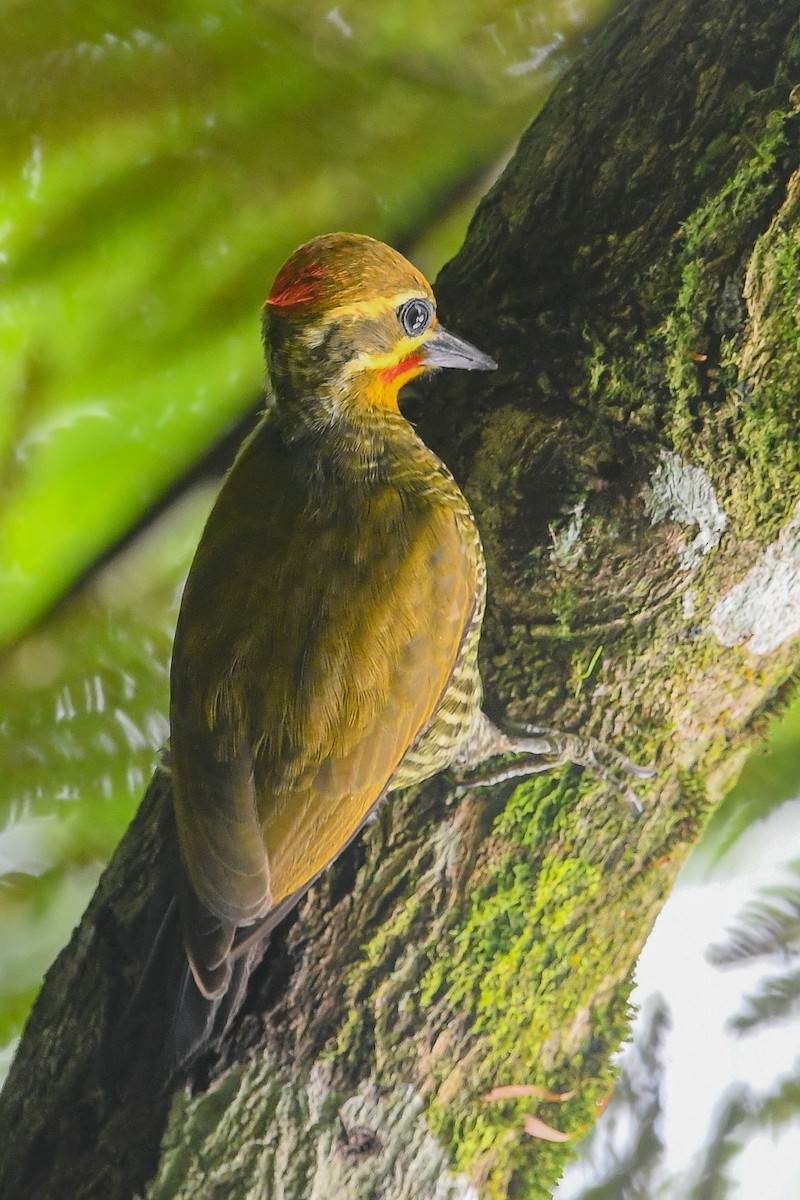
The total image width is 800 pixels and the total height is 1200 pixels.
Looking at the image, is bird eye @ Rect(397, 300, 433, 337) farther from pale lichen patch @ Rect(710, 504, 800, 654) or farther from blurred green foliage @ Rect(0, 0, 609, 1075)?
pale lichen patch @ Rect(710, 504, 800, 654)

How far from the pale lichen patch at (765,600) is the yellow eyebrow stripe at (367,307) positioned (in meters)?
0.54

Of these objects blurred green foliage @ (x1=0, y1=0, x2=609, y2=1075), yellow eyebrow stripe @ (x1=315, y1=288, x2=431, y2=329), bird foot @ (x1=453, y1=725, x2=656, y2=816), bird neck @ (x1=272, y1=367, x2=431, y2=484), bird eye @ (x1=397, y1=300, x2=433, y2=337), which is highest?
blurred green foliage @ (x1=0, y1=0, x2=609, y2=1075)

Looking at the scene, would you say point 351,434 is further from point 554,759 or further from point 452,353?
point 554,759

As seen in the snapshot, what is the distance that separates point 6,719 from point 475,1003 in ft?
3.01

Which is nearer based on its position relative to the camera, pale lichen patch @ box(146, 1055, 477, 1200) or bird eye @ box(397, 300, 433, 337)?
pale lichen patch @ box(146, 1055, 477, 1200)

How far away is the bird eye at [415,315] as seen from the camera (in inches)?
46.2

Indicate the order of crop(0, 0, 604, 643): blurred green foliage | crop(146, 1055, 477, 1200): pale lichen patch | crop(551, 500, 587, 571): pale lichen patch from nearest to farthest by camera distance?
1. crop(146, 1055, 477, 1200): pale lichen patch
2. crop(551, 500, 587, 571): pale lichen patch
3. crop(0, 0, 604, 643): blurred green foliage

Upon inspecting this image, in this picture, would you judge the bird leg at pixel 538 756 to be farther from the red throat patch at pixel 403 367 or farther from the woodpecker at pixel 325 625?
the red throat patch at pixel 403 367

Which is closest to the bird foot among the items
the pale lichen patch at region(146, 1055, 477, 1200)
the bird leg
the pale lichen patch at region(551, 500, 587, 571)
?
the bird leg

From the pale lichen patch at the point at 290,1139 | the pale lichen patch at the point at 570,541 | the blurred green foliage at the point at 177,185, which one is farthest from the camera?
the blurred green foliage at the point at 177,185

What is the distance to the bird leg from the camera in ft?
3.85

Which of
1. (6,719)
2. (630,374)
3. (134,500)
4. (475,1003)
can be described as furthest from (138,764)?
(630,374)

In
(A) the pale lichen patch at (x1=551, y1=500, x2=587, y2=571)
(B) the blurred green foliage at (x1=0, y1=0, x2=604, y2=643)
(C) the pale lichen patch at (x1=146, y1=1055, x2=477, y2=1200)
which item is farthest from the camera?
(B) the blurred green foliage at (x1=0, y1=0, x2=604, y2=643)

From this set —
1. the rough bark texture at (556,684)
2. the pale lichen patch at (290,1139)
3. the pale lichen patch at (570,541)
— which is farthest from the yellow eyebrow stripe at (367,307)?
the pale lichen patch at (290,1139)
